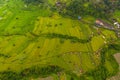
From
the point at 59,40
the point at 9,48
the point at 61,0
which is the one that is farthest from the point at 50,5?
the point at 9,48

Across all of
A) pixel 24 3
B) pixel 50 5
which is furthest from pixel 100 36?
pixel 24 3

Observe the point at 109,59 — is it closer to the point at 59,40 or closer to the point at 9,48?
the point at 59,40


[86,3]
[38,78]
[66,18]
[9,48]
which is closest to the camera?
[38,78]

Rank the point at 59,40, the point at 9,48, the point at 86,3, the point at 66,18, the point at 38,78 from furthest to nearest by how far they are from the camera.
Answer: the point at 86,3 → the point at 66,18 → the point at 59,40 → the point at 9,48 → the point at 38,78

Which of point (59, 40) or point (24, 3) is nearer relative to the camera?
point (59, 40)

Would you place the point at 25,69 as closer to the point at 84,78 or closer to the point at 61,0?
the point at 84,78

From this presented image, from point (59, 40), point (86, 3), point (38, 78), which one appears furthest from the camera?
point (86, 3)
